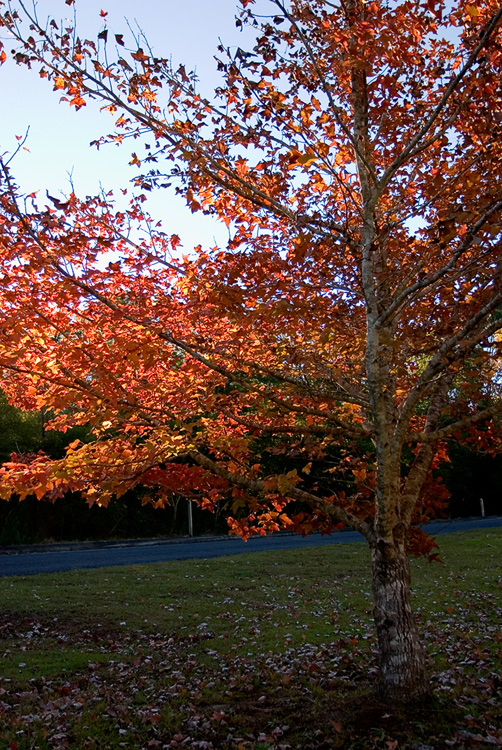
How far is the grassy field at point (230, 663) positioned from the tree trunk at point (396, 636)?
16cm

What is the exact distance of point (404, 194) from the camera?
6070mm

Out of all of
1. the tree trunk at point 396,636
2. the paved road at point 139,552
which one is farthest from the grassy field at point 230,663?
the paved road at point 139,552

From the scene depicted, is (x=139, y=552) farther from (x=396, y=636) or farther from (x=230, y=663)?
(x=396, y=636)

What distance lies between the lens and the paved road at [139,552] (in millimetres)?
15055

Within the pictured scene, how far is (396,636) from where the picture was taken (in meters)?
5.10

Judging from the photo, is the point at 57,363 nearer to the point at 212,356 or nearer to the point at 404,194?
the point at 212,356

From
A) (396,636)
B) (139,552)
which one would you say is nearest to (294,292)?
(396,636)

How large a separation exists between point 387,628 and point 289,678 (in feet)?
5.64

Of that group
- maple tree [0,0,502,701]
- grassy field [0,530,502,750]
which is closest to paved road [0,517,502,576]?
grassy field [0,530,502,750]

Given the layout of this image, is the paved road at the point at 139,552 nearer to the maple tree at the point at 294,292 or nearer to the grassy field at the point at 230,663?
the grassy field at the point at 230,663

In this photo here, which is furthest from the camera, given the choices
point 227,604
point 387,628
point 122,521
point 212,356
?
point 122,521

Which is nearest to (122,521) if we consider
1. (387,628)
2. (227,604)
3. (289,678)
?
(227,604)

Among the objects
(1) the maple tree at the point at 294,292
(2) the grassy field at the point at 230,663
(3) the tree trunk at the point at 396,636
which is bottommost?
(2) the grassy field at the point at 230,663

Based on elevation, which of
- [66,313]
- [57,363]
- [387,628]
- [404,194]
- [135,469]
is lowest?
[387,628]
